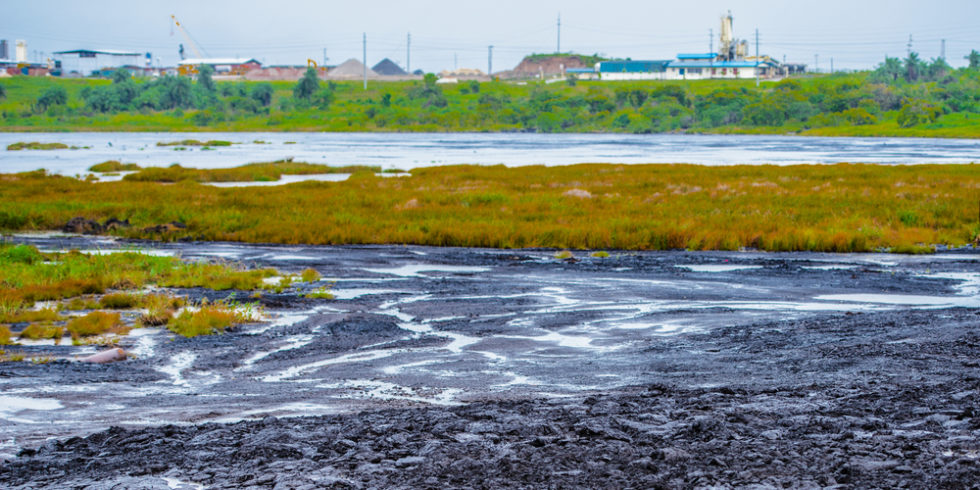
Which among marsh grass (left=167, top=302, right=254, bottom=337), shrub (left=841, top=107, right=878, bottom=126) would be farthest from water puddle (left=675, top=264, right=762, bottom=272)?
shrub (left=841, top=107, right=878, bottom=126)

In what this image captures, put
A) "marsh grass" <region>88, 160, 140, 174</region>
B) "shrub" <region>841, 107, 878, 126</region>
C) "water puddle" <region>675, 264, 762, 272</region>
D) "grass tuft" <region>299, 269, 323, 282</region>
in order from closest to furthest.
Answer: "grass tuft" <region>299, 269, 323, 282</region> < "water puddle" <region>675, 264, 762, 272</region> < "marsh grass" <region>88, 160, 140, 174</region> < "shrub" <region>841, 107, 878, 126</region>

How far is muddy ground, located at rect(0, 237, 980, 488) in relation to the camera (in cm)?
937

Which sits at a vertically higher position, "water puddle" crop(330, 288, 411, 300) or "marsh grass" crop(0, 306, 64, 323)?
"marsh grass" crop(0, 306, 64, 323)

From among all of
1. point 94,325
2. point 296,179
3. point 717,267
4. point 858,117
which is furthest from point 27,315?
point 858,117

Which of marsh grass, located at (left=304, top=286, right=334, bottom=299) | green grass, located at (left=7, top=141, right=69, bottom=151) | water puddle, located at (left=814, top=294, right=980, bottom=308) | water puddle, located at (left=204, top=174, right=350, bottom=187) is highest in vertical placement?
green grass, located at (left=7, top=141, right=69, bottom=151)

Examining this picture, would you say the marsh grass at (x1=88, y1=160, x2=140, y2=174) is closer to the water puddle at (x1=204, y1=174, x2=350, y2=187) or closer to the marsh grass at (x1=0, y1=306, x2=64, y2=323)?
the water puddle at (x1=204, y1=174, x2=350, y2=187)

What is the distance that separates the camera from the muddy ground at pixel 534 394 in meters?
9.37

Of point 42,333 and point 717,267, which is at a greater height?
point 42,333

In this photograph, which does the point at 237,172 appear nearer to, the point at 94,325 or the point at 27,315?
the point at 27,315

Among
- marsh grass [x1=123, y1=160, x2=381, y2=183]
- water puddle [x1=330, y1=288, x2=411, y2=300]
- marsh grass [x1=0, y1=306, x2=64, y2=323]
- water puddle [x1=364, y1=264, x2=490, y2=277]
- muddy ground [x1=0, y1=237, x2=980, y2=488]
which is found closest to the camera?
muddy ground [x1=0, y1=237, x2=980, y2=488]

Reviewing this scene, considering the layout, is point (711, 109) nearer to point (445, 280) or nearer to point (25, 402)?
point (445, 280)

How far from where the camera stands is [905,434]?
405 inches

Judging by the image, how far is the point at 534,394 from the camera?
512 inches

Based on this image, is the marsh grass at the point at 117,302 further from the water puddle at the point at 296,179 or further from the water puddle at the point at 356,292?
the water puddle at the point at 296,179
